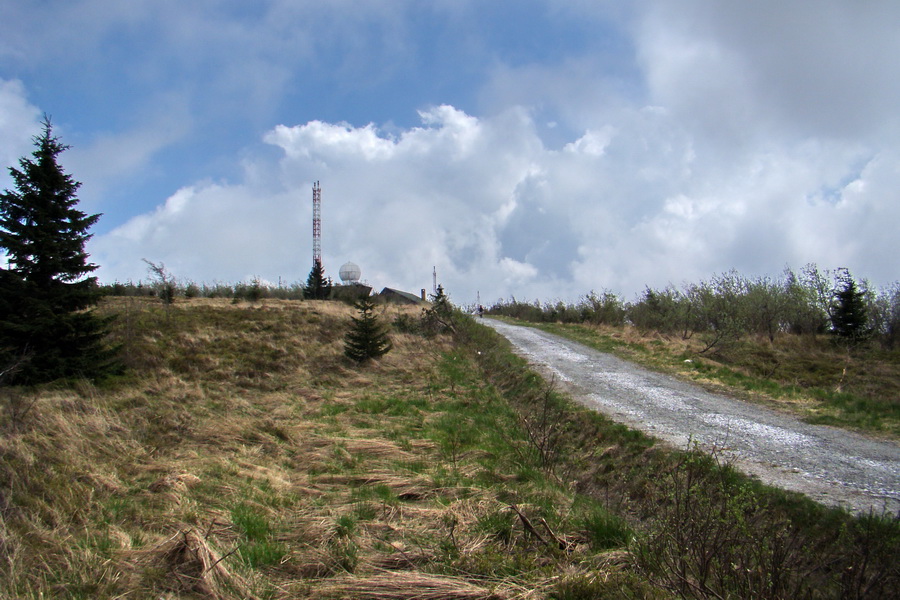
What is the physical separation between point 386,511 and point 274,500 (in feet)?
4.12

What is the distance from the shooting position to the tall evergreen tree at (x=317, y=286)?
A: 34.0 meters

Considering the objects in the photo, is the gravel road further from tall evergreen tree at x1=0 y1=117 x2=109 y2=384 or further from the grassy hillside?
tall evergreen tree at x1=0 y1=117 x2=109 y2=384

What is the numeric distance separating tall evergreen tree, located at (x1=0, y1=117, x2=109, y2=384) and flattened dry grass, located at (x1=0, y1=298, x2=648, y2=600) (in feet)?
4.15

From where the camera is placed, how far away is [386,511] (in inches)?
172

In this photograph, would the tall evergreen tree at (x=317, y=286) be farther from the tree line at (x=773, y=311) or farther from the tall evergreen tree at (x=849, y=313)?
the tall evergreen tree at (x=849, y=313)

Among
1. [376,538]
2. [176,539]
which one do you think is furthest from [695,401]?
[176,539]

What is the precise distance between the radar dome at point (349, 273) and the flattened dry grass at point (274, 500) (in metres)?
34.0

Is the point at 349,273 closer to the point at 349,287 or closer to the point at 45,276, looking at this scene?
the point at 349,287

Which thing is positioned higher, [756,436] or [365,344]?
[365,344]

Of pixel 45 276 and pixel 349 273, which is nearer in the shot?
pixel 45 276

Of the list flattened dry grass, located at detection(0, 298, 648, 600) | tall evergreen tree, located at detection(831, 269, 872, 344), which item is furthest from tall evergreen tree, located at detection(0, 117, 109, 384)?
tall evergreen tree, located at detection(831, 269, 872, 344)

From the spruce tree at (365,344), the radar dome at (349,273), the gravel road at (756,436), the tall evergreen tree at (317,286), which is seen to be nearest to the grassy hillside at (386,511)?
the gravel road at (756,436)

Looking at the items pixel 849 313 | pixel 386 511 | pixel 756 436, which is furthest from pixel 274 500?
pixel 849 313

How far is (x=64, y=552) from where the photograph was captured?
346 cm
